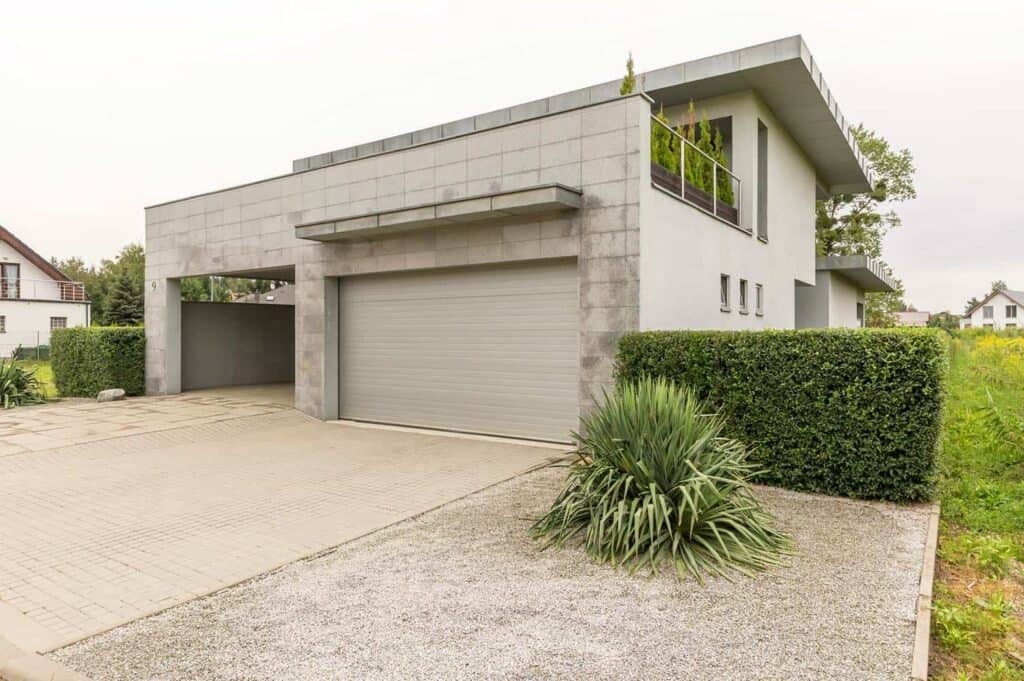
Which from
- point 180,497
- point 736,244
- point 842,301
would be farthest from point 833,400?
point 842,301

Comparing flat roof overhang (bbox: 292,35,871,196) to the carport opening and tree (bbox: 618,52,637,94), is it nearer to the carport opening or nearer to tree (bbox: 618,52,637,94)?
tree (bbox: 618,52,637,94)

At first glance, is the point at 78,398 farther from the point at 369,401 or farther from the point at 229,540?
the point at 229,540

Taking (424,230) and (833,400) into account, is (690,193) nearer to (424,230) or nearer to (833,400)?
Result: (424,230)

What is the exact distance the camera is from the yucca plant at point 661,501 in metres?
4.73

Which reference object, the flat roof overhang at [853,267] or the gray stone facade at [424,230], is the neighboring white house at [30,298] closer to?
the gray stone facade at [424,230]

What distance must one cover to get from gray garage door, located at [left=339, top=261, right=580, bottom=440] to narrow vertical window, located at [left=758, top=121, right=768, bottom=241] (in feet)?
21.7

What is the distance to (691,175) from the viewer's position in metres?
10.8

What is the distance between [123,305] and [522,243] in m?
37.9

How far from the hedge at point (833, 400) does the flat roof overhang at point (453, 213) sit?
108 inches

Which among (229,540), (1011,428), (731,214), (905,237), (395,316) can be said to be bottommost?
(229,540)

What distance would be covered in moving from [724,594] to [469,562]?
70.8 inches

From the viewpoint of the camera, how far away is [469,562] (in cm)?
473

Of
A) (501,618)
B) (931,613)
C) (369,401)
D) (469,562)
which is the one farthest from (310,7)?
(931,613)

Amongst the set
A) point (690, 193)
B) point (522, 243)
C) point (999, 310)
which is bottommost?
point (522, 243)
